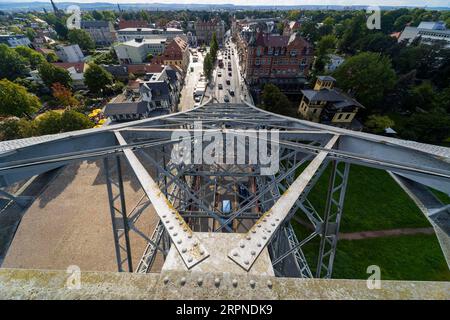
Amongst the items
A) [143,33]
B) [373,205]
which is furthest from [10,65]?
[373,205]

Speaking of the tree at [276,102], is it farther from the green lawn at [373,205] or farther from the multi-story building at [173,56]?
the multi-story building at [173,56]

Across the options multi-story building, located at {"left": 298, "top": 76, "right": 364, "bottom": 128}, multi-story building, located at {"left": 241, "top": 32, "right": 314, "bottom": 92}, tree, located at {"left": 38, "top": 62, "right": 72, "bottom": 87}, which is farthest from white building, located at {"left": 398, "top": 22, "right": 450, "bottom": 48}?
tree, located at {"left": 38, "top": 62, "right": 72, "bottom": 87}

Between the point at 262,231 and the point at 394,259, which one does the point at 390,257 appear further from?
the point at 262,231

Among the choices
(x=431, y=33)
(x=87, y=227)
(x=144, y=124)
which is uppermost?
(x=431, y=33)

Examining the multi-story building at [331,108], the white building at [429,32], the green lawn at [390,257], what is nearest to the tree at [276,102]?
the multi-story building at [331,108]

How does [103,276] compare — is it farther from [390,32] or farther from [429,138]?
[390,32]

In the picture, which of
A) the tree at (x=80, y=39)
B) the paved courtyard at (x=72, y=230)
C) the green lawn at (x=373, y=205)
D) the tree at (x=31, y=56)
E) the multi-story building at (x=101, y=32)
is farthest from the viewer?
the multi-story building at (x=101, y=32)
